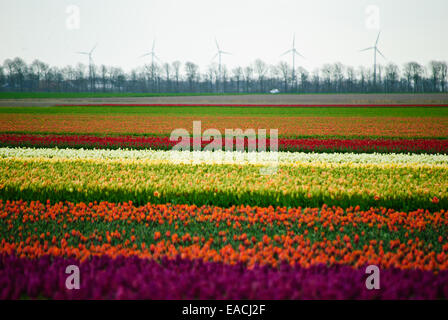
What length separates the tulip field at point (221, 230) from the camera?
4.41 m

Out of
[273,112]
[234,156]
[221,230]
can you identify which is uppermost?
[273,112]

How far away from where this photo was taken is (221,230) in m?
6.90

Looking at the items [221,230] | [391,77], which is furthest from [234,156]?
[391,77]

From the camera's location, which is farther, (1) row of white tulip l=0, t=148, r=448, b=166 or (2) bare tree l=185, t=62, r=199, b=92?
(2) bare tree l=185, t=62, r=199, b=92

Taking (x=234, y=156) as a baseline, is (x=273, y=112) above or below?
above

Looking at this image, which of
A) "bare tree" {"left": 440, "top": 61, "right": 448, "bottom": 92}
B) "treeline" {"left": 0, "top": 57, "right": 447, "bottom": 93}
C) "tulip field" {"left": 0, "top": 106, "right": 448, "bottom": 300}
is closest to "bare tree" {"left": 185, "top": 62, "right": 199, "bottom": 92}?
"treeline" {"left": 0, "top": 57, "right": 447, "bottom": 93}

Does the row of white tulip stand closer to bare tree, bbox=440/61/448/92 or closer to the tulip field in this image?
the tulip field

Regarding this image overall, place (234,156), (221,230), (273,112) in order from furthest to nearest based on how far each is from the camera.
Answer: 1. (273,112)
2. (234,156)
3. (221,230)

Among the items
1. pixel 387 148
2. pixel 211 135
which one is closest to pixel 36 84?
pixel 211 135

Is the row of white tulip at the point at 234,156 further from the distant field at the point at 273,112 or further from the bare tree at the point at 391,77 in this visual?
the bare tree at the point at 391,77

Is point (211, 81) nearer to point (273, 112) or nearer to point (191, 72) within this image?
point (191, 72)

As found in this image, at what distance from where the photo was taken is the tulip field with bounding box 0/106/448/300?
4.41 metres

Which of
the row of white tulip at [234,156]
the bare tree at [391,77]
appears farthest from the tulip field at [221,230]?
the bare tree at [391,77]

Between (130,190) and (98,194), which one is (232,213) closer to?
(130,190)
